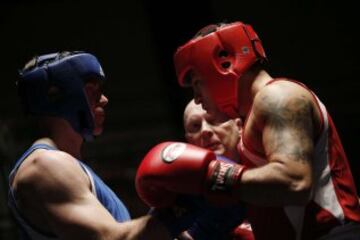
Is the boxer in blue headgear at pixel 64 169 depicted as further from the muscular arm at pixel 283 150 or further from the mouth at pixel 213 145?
the mouth at pixel 213 145

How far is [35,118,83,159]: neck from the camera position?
3.31 meters

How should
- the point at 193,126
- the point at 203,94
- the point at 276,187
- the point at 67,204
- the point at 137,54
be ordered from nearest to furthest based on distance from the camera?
1. the point at 276,187
2. the point at 67,204
3. the point at 203,94
4. the point at 193,126
5. the point at 137,54

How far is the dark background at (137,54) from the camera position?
25.1ft

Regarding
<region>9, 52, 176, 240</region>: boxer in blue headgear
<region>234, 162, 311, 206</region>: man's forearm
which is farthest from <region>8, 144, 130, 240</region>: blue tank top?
<region>234, 162, 311, 206</region>: man's forearm

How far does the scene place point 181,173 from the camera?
2.62m

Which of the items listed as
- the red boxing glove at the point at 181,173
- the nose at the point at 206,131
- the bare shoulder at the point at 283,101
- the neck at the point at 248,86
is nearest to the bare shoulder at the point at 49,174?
the red boxing glove at the point at 181,173

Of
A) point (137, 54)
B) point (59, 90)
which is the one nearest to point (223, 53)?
point (59, 90)

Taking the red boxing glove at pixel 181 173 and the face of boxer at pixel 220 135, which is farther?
the face of boxer at pixel 220 135

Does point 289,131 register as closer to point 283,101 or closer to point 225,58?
point 283,101

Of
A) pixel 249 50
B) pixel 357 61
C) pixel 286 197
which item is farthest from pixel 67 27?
pixel 286 197

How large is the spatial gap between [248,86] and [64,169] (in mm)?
822

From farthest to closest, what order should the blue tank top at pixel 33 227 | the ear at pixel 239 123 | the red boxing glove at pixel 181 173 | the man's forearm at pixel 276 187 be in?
1. the ear at pixel 239 123
2. the blue tank top at pixel 33 227
3. the red boxing glove at pixel 181 173
4. the man's forearm at pixel 276 187

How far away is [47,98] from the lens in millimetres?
3299

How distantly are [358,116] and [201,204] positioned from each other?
523 centimetres
